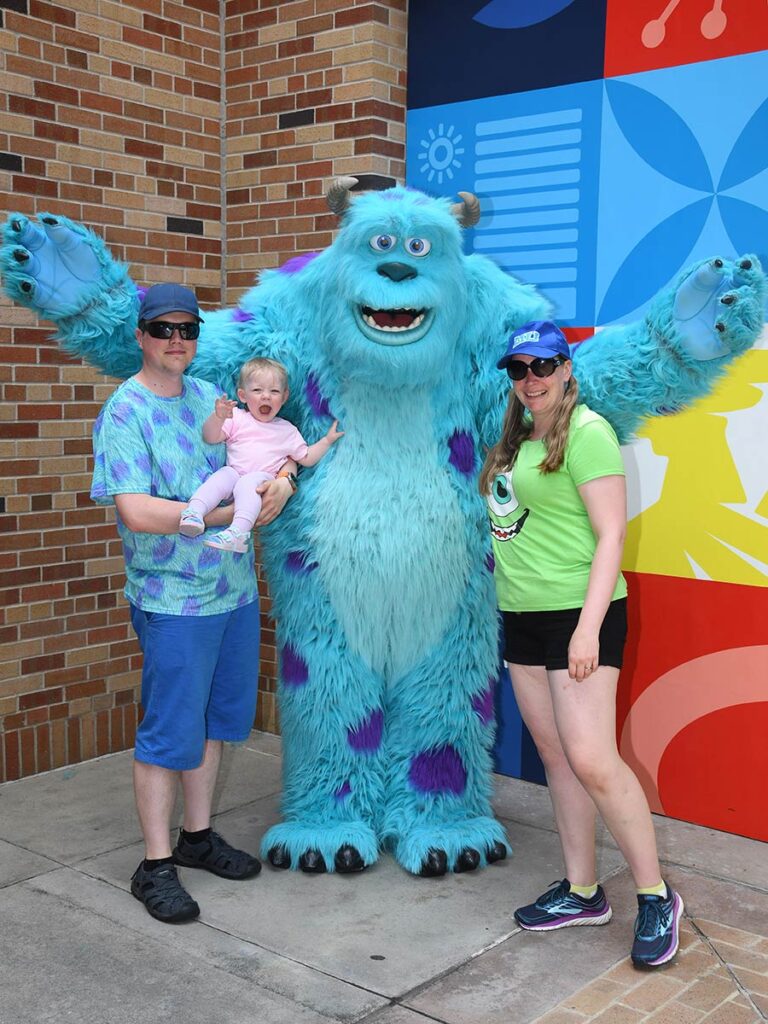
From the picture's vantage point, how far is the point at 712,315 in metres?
3.16

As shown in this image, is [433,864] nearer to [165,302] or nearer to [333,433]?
[333,433]

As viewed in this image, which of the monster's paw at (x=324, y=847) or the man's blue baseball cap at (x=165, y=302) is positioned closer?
the man's blue baseball cap at (x=165, y=302)

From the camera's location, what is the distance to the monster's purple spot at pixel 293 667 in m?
3.69

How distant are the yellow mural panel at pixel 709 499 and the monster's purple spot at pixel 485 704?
0.84 metres

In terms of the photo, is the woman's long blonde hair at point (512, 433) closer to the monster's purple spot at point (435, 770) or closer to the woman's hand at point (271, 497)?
the woman's hand at point (271, 497)

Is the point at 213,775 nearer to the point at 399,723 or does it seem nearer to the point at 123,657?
the point at 399,723

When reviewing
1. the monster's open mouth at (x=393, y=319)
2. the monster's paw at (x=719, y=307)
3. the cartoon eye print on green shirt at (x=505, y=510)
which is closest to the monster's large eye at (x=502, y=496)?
the cartoon eye print on green shirt at (x=505, y=510)

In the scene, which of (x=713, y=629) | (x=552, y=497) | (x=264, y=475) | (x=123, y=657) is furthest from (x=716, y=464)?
(x=123, y=657)

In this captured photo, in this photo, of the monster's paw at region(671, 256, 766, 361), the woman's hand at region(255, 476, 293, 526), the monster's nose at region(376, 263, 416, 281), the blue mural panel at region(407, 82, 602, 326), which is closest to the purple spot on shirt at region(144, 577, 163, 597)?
the woman's hand at region(255, 476, 293, 526)

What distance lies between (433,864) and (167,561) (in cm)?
128

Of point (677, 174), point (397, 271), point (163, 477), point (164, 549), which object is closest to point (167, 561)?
point (164, 549)

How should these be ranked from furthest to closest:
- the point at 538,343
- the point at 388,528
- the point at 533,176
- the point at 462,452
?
the point at 533,176, the point at 462,452, the point at 388,528, the point at 538,343

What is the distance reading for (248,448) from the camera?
337cm

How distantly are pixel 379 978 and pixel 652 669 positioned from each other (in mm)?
1687
